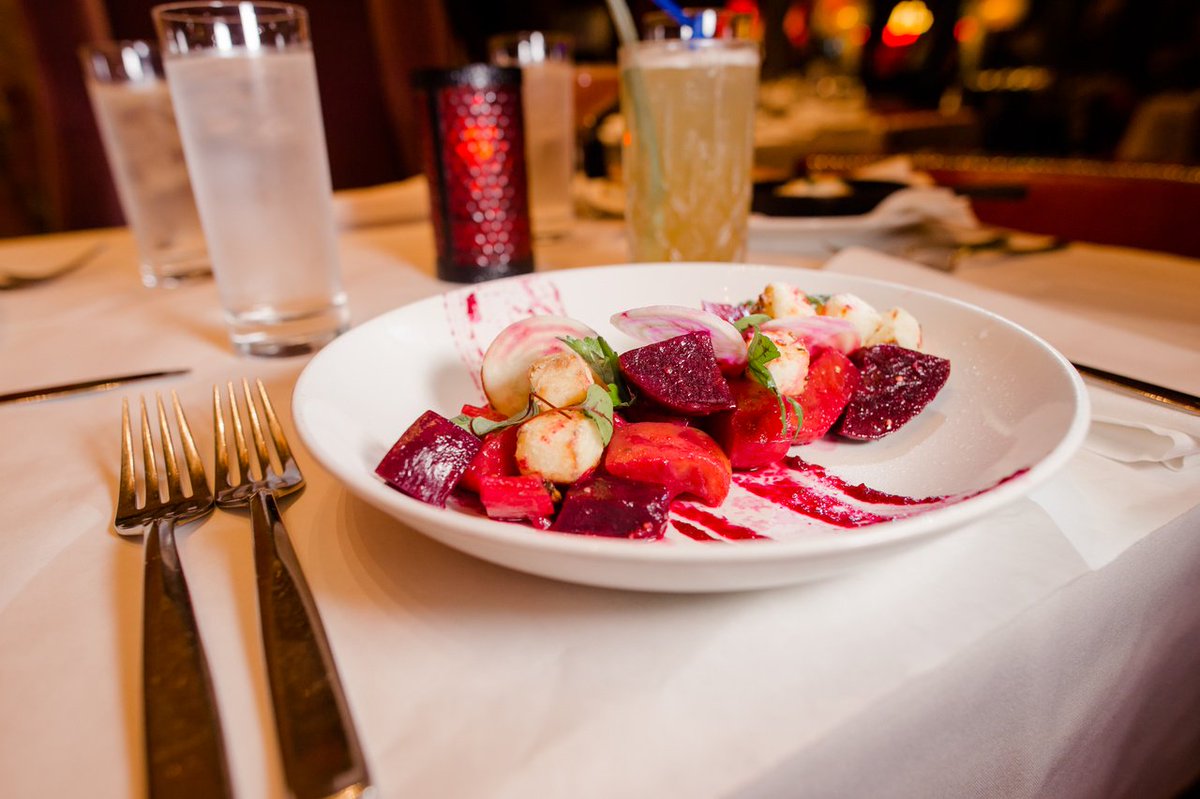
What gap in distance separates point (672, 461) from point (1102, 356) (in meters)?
0.68

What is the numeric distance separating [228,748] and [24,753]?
0.41 feet

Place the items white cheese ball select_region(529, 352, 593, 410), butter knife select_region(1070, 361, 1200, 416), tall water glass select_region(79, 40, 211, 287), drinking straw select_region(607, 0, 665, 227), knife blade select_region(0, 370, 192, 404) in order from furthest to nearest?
tall water glass select_region(79, 40, 211, 287), drinking straw select_region(607, 0, 665, 227), knife blade select_region(0, 370, 192, 404), butter knife select_region(1070, 361, 1200, 416), white cheese ball select_region(529, 352, 593, 410)

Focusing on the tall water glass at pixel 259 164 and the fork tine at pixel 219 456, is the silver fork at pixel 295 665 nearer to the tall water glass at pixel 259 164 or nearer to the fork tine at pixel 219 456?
the fork tine at pixel 219 456

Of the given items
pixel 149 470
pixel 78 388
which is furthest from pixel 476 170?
pixel 149 470

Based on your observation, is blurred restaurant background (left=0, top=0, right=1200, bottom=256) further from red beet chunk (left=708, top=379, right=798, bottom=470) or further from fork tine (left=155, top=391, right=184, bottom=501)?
fork tine (left=155, top=391, right=184, bottom=501)

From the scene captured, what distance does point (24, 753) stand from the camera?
15.8 inches

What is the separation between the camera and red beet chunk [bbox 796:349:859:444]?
2.25ft

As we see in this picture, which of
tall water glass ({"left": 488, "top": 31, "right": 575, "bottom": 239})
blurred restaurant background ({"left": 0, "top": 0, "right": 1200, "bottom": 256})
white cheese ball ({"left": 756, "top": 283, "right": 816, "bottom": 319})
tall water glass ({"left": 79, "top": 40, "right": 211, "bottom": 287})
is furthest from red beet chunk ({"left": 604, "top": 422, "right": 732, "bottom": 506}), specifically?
tall water glass ({"left": 79, "top": 40, "right": 211, "bottom": 287})

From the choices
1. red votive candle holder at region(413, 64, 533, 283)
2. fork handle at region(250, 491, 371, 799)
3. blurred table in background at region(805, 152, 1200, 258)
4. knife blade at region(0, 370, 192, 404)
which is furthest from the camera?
blurred table in background at region(805, 152, 1200, 258)

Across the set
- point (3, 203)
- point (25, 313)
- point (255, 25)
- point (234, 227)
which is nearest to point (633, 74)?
point (255, 25)

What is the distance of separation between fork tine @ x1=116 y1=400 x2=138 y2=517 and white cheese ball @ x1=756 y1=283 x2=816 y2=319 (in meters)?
0.67

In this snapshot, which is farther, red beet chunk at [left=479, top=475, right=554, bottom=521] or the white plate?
red beet chunk at [left=479, top=475, right=554, bottom=521]

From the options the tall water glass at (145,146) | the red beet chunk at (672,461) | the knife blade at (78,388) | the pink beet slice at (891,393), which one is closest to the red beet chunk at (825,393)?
the pink beet slice at (891,393)

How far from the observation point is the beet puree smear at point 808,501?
1.86ft
